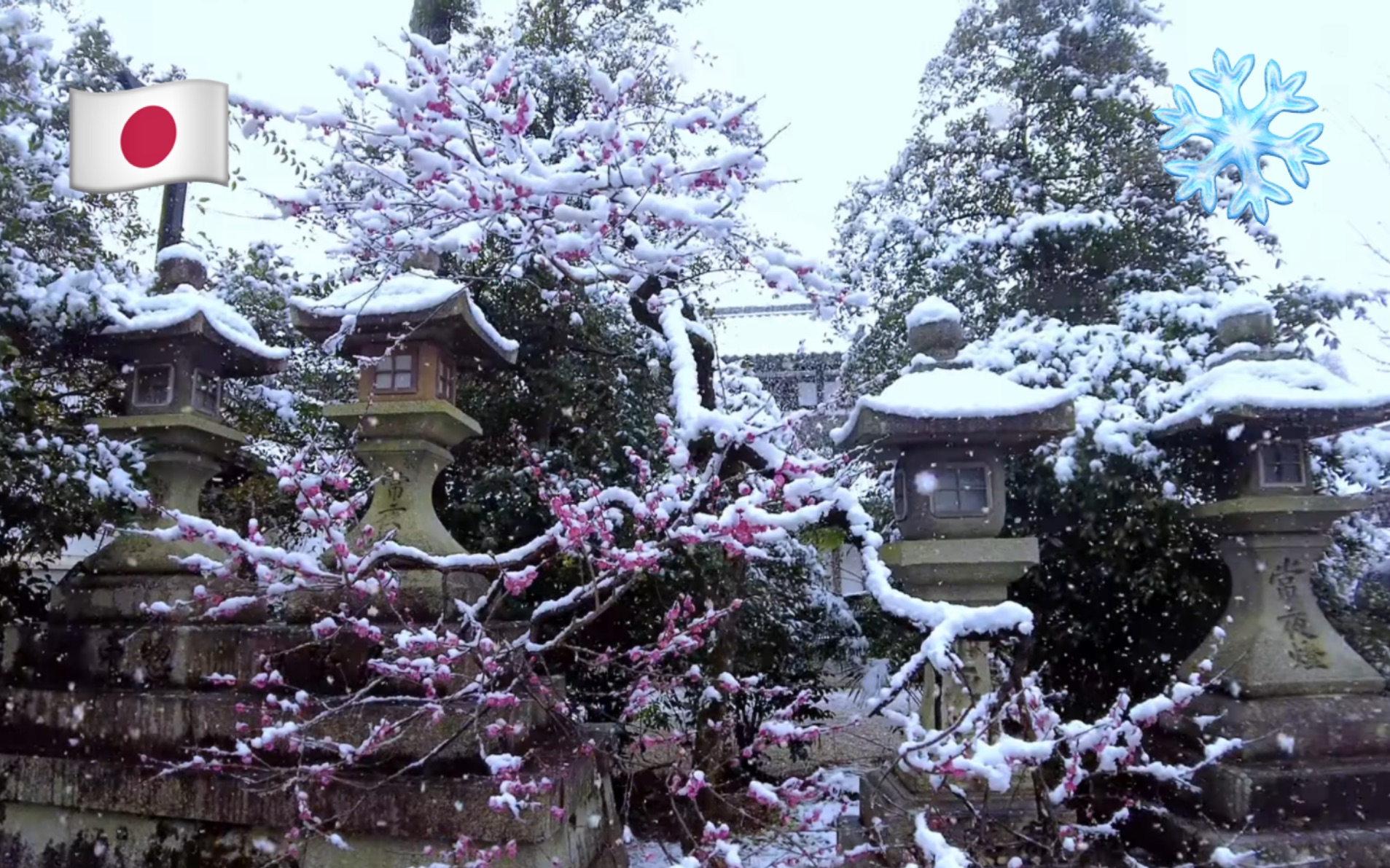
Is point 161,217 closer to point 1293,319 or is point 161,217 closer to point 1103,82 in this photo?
point 1103,82

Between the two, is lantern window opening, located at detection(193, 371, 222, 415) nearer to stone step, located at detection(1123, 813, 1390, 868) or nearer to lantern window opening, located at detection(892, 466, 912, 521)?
lantern window opening, located at detection(892, 466, 912, 521)

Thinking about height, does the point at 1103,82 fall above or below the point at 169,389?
above

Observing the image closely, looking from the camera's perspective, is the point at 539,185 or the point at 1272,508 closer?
the point at 539,185

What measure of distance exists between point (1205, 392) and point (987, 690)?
1.98m

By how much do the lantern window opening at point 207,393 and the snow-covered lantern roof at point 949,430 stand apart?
3.66m

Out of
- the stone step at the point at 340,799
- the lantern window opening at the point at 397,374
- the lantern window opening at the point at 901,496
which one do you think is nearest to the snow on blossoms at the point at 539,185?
the lantern window opening at the point at 397,374

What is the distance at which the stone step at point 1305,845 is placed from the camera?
3822 mm

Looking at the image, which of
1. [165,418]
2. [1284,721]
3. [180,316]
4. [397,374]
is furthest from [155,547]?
[1284,721]

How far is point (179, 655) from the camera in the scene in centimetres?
404

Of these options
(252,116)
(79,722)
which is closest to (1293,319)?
(252,116)

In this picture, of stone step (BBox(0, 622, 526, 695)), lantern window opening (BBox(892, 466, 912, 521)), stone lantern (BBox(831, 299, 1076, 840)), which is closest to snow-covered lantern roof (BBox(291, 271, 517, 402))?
stone step (BBox(0, 622, 526, 695))

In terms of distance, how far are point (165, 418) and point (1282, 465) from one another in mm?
6167

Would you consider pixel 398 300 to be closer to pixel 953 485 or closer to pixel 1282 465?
pixel 953 485

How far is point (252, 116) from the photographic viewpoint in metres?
3.58
